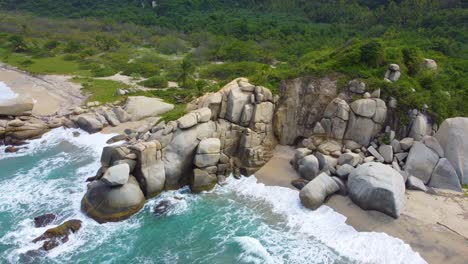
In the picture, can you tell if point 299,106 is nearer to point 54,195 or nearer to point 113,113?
point 54,195

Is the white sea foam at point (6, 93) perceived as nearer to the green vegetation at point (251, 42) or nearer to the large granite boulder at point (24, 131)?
the green vegetation at point (251, 42)

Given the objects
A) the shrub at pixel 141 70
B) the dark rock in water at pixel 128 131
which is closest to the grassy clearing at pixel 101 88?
the shrub at pixel 141 70

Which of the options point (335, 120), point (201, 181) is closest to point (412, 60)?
point (335, 120)

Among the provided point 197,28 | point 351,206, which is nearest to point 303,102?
point 351,206

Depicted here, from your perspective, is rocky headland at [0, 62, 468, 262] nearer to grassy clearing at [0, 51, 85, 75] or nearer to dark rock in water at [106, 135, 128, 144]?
dark rock in water at [106, 135, 128, 144]

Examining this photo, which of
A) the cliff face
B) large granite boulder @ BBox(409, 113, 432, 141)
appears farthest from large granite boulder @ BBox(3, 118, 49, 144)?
large granite boulder @ BBox(409, 113, 432, 141)

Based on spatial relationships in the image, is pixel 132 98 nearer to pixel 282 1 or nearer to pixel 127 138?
pixel 127 138
